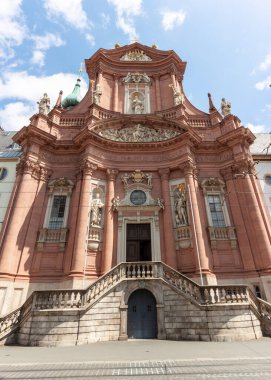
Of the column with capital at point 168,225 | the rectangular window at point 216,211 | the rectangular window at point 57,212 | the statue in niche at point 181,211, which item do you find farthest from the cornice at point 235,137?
the rectangular window at point 57,212

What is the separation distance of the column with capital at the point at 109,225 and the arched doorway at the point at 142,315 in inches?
125

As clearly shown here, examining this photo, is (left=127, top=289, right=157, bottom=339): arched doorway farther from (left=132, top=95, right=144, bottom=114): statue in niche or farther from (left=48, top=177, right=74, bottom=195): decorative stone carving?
(left=132, top=95, right=144, bottom=114): statue in niche

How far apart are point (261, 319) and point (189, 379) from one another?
287 inches

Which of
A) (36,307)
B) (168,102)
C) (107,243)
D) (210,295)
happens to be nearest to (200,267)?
(210,295)

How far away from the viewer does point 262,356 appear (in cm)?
634

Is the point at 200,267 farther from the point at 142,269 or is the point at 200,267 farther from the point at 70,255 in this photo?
the point at 70,255

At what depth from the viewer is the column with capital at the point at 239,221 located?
45.7 ft

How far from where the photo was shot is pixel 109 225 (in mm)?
15047

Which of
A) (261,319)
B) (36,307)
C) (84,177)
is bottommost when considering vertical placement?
(261,319)

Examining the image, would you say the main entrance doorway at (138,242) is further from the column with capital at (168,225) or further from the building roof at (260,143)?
the building roof at (260,143)

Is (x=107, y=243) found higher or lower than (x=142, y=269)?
higher

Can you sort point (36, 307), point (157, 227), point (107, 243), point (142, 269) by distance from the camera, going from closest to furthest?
point (36, 307), point (142, 269), point (107, 243), point (157, 227)

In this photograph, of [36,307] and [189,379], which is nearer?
[189,379]

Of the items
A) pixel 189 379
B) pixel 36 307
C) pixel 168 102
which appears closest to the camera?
pixel 189 379
